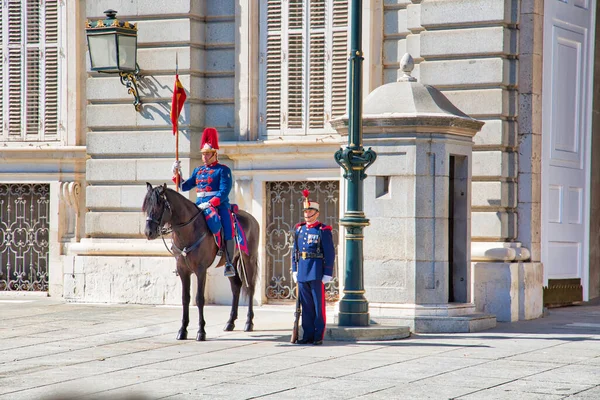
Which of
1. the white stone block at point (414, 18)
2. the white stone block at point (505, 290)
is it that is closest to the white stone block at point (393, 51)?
the white stone block at point (414, 18)

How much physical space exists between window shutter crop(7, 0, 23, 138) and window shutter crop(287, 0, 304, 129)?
4.41 meters

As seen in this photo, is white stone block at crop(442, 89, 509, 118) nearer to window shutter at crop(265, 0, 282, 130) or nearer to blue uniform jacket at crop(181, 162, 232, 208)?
window shutter at crop(265, 0, 282, 130)

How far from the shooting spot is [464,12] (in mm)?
14820

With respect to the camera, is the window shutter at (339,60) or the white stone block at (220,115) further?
the white stone block at (220,115)

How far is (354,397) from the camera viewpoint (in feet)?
28.2

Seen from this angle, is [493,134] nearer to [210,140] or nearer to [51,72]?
[210,140]

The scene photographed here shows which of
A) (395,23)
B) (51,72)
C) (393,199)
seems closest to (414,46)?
(395,23)

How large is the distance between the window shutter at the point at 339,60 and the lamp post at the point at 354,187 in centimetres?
371

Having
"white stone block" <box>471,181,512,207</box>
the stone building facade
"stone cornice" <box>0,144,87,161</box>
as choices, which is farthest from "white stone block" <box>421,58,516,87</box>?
"stone cornice" <box>0,144,87,161</box>

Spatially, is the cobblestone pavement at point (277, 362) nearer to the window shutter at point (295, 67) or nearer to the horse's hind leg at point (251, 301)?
the horse's hind leg at point (251, 301)

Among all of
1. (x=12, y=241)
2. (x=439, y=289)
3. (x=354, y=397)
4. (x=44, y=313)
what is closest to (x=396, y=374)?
(x=354, y=397)

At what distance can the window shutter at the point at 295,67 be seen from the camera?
16438 millimetres

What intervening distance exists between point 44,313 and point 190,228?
11.8 feet

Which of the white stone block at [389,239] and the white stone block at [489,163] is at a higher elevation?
the white stone block at [489,163]
